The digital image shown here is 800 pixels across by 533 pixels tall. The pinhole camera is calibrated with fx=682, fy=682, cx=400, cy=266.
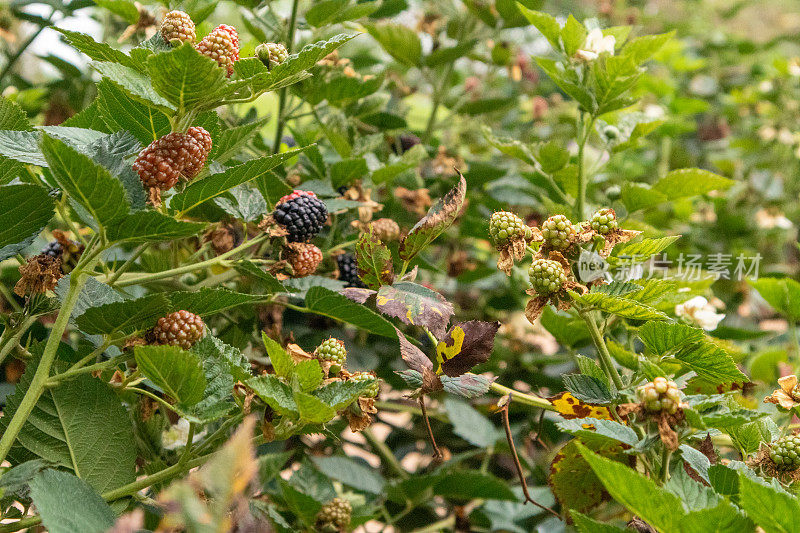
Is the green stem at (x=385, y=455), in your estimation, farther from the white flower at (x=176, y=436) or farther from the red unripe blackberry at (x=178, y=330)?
the red unripe blackberry at (x=178, y=330)

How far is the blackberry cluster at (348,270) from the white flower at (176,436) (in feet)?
0.70

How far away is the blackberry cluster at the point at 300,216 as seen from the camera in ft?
1.90

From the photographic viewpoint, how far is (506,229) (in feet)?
1.71

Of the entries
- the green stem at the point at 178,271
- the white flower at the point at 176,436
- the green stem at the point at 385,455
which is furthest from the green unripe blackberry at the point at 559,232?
the green stem at the point at 385,455

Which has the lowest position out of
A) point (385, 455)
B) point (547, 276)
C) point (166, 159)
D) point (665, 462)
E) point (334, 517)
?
point (385, 455)

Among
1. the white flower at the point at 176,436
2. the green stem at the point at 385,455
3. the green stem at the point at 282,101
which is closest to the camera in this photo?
the white flower at the point at 176,436

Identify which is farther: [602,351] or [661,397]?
[602,351]

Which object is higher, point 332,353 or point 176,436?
point 332,353

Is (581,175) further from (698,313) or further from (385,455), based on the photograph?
(385,455)

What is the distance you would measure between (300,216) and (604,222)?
9.8 inches

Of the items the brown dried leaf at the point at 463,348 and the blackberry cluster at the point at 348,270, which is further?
the blackberry cluster at the point at 348,270

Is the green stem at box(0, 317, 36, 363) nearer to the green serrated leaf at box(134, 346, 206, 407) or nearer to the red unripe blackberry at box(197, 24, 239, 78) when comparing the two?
the green serrated leaf at box(134, 346, 206, 407)

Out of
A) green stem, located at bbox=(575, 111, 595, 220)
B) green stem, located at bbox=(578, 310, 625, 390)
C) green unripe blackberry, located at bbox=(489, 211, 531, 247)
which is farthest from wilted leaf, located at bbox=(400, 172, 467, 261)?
green stem, located at bbox=(575, 111, 595, 220)

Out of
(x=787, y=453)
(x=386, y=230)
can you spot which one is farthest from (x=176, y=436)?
(x=787, y=453)
